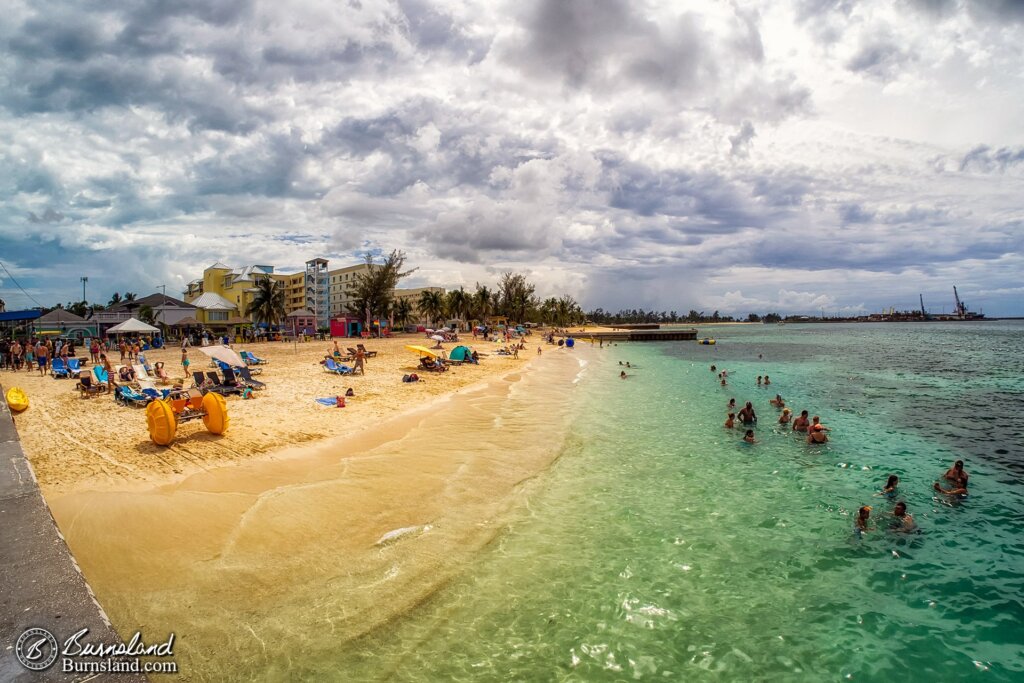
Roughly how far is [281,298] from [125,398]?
44.5m

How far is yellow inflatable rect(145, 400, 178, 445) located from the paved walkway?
20.6 feet

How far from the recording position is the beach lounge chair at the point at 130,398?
15250 mm

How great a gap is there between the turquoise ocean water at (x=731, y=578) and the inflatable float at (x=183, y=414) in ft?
27.2

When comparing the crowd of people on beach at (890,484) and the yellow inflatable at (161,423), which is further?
the yellow inflatable at (161,423)

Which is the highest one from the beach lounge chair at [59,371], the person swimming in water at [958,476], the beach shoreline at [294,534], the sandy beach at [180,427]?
the beach lounge chair at [59,371]

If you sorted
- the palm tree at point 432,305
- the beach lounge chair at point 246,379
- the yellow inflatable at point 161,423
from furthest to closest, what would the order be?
the palm tree at point 432,305 < the beach lounge chair at point 246,379 < the yellow inflatable at point 161,423

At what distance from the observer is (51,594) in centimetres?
334

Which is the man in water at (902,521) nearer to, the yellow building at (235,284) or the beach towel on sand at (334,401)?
the beach towel on sand at (334,401)

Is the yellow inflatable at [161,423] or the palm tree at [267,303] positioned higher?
the palm tree at [267,303]

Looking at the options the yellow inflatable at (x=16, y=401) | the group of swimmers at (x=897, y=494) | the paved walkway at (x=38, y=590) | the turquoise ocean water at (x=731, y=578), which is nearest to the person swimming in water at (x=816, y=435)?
the turquoise ocean water at (x=731, y=578)

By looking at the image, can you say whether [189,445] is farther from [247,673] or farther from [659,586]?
[659,586]

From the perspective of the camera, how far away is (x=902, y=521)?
891 centimetres

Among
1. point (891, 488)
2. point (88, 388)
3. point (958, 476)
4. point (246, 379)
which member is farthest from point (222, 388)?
point (958, 476)

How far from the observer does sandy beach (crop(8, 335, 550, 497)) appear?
9297 mm
